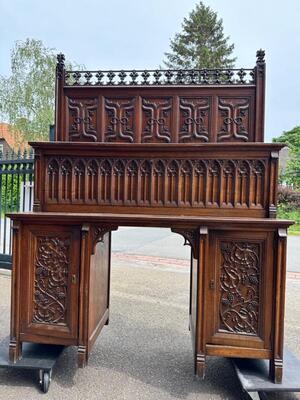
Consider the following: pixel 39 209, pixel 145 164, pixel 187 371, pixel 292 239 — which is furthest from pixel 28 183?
pixel 292 239

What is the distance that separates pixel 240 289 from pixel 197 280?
27 centimetres

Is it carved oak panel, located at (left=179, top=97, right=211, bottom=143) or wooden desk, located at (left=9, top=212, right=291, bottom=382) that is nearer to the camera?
wooden desk, located at (left=9, top=212, right=291, bottom=382)

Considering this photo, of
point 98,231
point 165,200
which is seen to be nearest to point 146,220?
point 165,200

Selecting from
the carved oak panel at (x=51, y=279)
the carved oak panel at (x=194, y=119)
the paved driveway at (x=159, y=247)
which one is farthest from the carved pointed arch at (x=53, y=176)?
the paved driveway at (x=159, y=247)

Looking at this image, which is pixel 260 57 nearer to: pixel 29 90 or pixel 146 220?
pixel 146 220

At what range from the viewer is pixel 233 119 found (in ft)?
7.05

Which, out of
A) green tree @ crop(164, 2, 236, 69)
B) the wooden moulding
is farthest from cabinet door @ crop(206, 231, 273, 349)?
green tree @ crop(164, 2, 236, 69)

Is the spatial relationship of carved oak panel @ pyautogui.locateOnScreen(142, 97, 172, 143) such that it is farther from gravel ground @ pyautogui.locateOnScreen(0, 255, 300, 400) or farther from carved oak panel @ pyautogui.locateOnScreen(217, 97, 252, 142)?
gravel ground @ pyautogui.locateOnScreen(0, 255, 300, 400)

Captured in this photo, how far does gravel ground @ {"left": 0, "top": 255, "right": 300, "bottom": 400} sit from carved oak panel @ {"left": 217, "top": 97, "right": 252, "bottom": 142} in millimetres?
1618

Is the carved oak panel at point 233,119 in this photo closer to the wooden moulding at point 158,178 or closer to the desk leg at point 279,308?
the wooden moulding at point 158,178

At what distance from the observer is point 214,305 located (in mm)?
2031

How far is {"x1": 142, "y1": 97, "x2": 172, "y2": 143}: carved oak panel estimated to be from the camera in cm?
220

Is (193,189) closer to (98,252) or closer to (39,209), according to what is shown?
(98,252)

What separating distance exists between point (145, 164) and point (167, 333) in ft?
5.61
